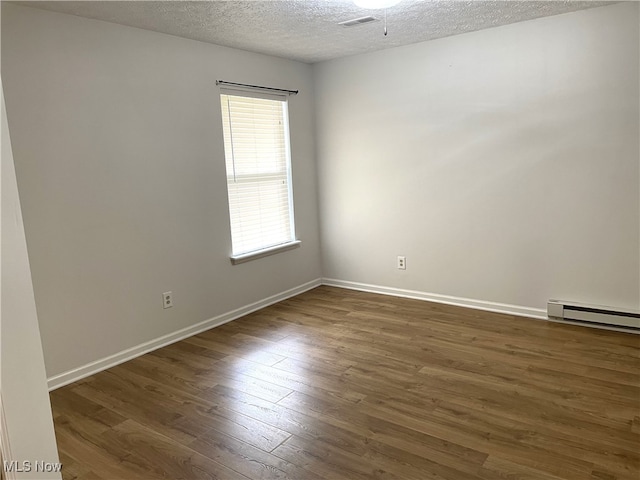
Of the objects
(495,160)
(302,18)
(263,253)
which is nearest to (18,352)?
(302,18)

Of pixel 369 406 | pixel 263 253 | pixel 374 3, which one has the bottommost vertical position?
pixel 369 406

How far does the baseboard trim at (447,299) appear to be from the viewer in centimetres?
376

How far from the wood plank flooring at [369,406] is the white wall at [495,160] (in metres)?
0.51

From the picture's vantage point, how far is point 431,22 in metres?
3.33

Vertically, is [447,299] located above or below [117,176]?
below

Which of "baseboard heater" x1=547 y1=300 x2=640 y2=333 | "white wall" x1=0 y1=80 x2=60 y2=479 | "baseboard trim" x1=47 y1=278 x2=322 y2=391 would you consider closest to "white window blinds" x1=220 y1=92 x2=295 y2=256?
"baseboard trim" x1=47 y1=278 x2=322 y2=391

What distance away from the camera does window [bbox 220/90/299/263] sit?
3971mm

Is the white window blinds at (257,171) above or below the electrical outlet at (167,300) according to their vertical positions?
above

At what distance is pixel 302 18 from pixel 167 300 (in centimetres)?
219

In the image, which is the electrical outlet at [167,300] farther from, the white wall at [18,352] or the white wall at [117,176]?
the white wall at [18,352]

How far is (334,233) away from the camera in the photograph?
483cm

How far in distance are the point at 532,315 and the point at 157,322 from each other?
9.47ft

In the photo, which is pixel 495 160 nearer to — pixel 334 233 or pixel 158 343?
pixel 334 233

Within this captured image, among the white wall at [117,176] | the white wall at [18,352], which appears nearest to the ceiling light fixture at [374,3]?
the white wall at [117,176]
